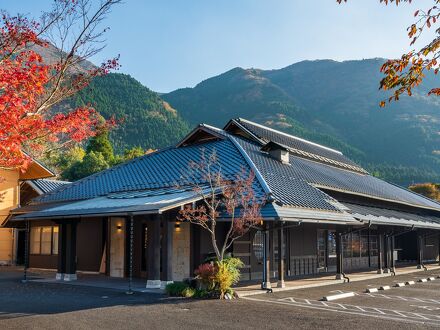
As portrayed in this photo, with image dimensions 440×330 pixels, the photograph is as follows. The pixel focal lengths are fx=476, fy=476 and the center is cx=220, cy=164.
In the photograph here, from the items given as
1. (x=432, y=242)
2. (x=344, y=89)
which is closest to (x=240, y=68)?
(x=344, y=89)

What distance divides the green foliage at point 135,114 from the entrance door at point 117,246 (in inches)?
1934

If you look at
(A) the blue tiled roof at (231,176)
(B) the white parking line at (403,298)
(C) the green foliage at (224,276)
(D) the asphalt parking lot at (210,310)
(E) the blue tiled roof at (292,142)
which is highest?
(E) the blue tiled roof at (292,142)

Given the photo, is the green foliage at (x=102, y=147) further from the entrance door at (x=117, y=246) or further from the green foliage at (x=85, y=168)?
the entrance door at (x=117, y=246)

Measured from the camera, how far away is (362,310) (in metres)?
11.5

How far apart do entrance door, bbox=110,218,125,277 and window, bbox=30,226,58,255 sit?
16.8ft

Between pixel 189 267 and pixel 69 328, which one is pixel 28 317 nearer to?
pixel 69 328

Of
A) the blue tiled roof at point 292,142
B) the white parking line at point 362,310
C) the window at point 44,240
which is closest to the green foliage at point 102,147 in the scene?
the window at point 44,240

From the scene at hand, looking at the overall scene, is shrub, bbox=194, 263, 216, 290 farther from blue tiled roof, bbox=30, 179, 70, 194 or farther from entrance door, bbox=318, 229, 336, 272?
blue tiled roof, bbox=30, 179, 70, 194

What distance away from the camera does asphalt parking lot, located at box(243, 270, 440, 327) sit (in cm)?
1089

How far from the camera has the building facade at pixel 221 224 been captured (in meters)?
15.1

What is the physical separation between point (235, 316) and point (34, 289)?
25.8 feet

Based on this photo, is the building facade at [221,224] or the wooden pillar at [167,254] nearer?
the wooden pillar at [167,254]

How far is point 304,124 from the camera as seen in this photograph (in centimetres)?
10819

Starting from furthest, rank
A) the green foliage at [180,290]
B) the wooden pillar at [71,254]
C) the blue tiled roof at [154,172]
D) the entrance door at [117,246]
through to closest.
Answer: the entrance door at [117,246] < the blue tiled roof at [154,172] < the wooden pillar at [71,254] < the green foliage at [180,290]
